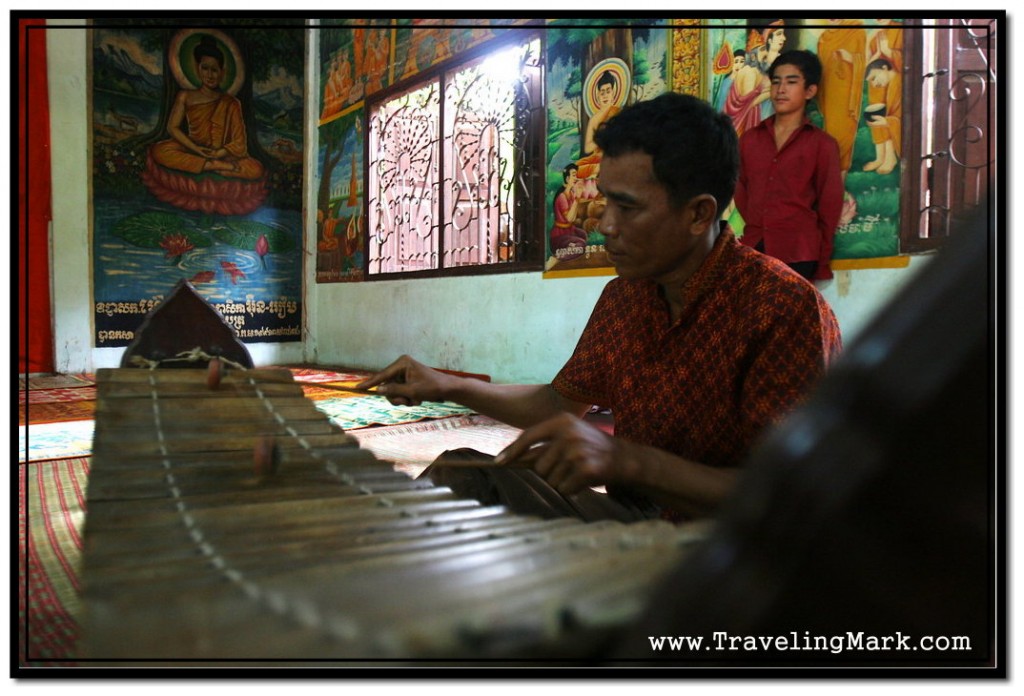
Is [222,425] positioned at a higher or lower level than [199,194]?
lower

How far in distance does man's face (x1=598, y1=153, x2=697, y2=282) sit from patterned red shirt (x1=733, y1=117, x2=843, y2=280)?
1911 millimetres

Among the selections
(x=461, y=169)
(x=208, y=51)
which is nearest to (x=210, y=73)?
(x=208, y=51)

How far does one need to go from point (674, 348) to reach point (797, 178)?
2.03m

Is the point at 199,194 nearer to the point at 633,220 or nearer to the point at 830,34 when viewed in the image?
the point at 830,34

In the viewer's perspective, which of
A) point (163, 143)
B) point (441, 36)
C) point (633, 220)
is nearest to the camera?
point (633, 220)

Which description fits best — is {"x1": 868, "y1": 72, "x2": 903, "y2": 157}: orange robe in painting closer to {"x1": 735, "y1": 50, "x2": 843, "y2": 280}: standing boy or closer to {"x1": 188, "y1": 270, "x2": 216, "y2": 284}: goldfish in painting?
{"x1": 735, "y1": 50, "x2": 843, "y2": 280}: standing boy

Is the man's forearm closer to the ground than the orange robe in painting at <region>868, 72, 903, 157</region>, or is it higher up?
closer to the ground

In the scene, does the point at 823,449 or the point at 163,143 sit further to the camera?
the point at 163,143

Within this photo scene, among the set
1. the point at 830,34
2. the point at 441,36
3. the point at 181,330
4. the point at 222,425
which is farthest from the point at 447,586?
the point at 441,36

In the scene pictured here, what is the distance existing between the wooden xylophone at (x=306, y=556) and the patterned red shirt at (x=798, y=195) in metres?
2.42

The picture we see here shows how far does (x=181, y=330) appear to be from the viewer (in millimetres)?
1521

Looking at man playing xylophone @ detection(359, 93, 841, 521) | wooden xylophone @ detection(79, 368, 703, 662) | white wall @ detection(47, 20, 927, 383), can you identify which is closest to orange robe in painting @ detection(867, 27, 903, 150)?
white wall @ detection(47, 20, 927, 383)

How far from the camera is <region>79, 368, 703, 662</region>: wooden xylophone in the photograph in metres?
0.55

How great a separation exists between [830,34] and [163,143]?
509cm
